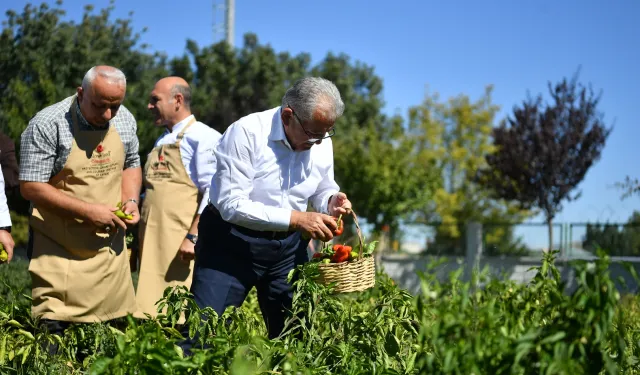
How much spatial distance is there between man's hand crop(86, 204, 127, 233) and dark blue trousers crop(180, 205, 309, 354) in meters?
0.87

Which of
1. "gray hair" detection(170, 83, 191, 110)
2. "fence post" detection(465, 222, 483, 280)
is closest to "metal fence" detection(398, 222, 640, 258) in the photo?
"fence post" detection(465, 222, 483, 280)

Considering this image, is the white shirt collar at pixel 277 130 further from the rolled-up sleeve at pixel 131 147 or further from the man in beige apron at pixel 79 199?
the rolled-up sleeve at pixel 131 147

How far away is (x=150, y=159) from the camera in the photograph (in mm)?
5949

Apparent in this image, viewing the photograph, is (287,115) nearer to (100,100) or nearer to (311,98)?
(311,98)

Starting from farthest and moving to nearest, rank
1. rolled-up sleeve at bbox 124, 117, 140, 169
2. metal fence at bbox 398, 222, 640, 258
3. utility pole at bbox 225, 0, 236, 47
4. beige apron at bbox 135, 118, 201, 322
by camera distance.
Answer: utility pole at bbox 225, 0, 236, 47 → metal fence at bbox 398, 222, 640, 258 → beige apron at bbox 135, 118, 201, 322 → rolled-up sleeve at bbox 124, 117, 140, 169

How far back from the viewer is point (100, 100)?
184 inches

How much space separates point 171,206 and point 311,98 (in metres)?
2.25

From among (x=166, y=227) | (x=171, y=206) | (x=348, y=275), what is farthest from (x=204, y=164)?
(x=348, y=275)

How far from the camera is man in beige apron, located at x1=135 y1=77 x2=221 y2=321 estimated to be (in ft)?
18.9

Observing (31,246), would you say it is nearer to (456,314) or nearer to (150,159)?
(150,159)

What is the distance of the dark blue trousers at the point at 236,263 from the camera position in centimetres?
395

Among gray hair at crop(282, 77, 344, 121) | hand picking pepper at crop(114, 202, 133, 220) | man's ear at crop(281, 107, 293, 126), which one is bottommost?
hand picking pepper at crop(114, 202, 133, 220)

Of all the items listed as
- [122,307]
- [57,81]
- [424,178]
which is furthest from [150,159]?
[424,178]

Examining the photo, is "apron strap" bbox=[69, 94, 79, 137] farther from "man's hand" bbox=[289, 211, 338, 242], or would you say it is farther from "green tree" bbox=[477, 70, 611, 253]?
"green tree" bbox=[477, 70, 611, 253]
